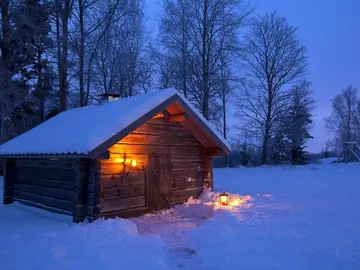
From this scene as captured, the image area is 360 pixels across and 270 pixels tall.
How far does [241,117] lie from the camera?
29406 mm

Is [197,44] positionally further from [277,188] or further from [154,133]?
[154,133]

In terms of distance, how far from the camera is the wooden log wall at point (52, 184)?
27.0 ft

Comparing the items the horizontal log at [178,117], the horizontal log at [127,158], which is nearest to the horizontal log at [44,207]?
the horizontal log at [127,158]

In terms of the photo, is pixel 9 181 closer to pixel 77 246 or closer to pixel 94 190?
pixel 94 190

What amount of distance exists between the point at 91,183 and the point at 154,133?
2740 millimetres

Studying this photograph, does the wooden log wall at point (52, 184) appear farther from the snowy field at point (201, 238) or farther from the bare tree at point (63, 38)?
the bare tree at point (63, 38)

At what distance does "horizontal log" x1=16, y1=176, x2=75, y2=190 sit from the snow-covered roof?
3.34 ft

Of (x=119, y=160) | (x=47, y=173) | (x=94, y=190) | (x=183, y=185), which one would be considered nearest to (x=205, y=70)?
(x=183, y=185)

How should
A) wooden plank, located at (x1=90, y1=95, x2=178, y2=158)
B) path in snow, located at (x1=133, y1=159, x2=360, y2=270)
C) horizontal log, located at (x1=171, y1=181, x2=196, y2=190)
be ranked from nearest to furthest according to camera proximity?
path in snow, located at (x1=133, y1=159, x2=360, y2=270), wooden plank, located at (x1=90, y1=95, x2=178, y2=158), horizontal log, located at (x1=171, y1=181, x2=196, y2=190)

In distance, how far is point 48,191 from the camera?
383 inches

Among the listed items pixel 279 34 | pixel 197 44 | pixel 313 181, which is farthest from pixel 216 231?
pixel 279 34

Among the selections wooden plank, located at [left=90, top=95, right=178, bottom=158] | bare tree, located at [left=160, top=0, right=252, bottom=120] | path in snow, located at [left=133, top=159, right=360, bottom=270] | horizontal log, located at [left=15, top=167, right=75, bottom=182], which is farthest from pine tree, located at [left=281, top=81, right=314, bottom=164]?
horizontal log, located at [left=15, top=167, right=75, bottom=182]

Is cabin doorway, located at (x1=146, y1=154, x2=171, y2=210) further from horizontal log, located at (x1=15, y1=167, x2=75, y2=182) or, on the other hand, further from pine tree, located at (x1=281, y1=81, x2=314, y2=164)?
pine tree, located at (x1=281, y1=81, x2=314, y2=164)

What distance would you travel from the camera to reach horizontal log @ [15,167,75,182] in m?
8.83
